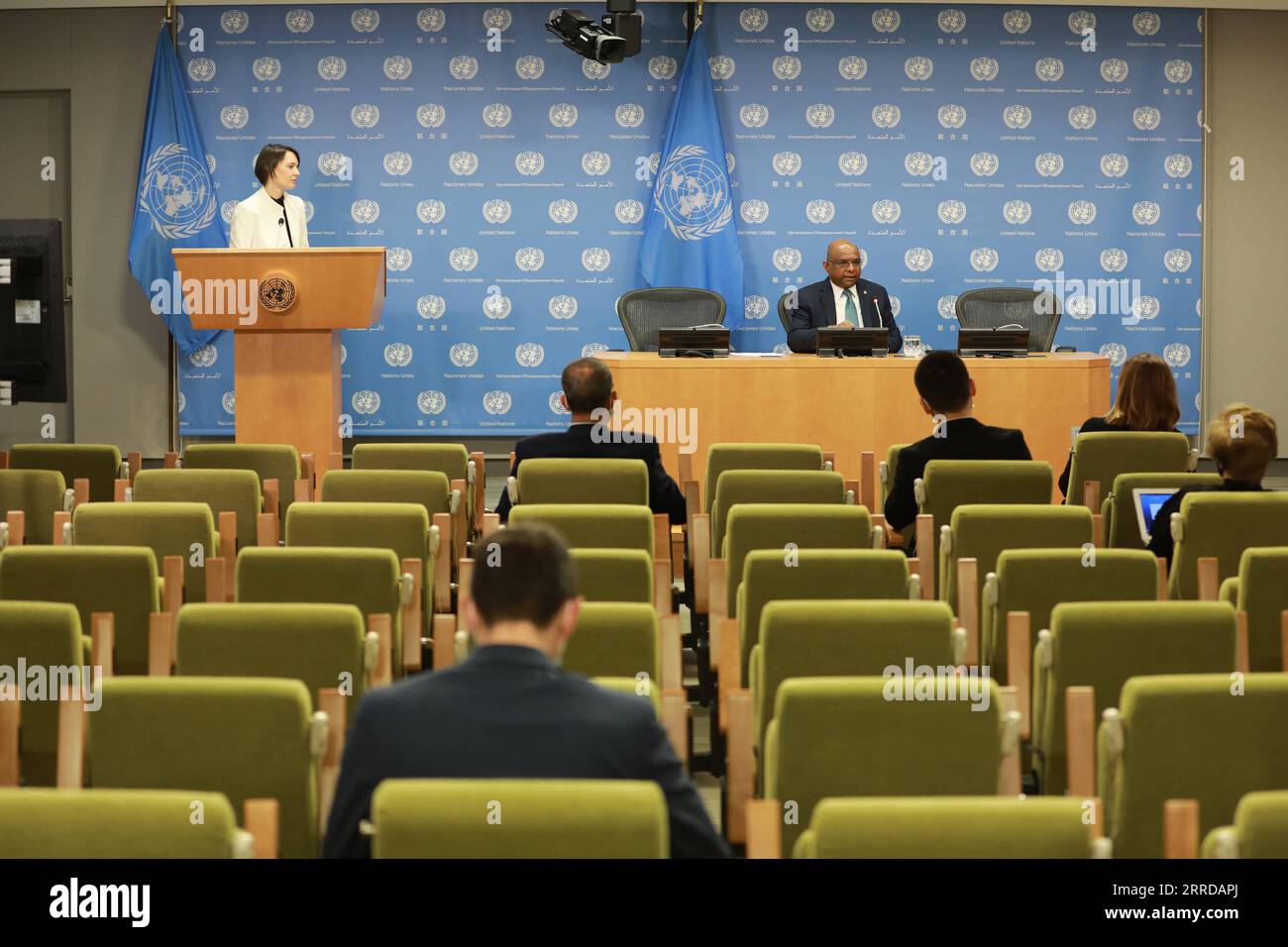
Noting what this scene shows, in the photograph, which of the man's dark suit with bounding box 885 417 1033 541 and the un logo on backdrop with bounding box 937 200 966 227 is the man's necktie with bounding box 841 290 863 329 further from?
the man's dark suit with bounding box 885 417 1033 541

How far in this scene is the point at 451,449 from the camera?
6.77 m

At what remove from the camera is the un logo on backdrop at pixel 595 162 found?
11.1 m

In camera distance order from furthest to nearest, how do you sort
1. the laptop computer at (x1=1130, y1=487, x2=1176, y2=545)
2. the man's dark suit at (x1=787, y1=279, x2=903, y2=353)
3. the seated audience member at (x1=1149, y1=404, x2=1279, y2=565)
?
the man's dark suit at (x1=787, y1=279, x2=903, y2=353)
the laptop computer at (x1=1130, y1=487, x2=1176, y2=545)
the seated audience member at (x1=1149, y1=404, x2=1279, y2=565)

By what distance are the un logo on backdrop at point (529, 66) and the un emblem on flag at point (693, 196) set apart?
3.61ft

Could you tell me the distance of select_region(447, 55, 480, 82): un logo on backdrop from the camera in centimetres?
1107

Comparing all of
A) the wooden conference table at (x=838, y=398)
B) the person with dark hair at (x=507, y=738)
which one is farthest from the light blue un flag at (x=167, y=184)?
the person with dark hair at (x=507, y=738)

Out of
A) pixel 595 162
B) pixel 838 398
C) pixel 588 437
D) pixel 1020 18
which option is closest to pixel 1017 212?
pixel 1020 18

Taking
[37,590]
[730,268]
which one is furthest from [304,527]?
[730,268]

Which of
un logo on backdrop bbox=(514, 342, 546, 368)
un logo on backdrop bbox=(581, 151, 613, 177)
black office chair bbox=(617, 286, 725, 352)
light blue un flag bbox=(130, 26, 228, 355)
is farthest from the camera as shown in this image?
un logo on backdrop bbox=(514, 342, 546, 368)

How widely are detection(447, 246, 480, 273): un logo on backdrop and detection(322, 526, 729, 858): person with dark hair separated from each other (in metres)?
8.72

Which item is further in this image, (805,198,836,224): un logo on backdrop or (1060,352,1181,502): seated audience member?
(805,198,836,224): un logo on backdrop

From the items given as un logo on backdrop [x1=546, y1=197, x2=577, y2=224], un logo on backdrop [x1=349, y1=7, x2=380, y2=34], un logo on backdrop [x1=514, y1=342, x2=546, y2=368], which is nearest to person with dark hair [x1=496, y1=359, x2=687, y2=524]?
un logo on backdrop [x1=514, y1=342, x2=546, y2=368]

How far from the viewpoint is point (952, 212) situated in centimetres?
1121
